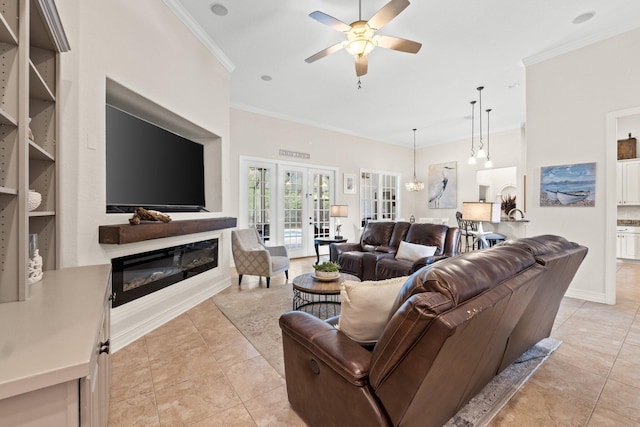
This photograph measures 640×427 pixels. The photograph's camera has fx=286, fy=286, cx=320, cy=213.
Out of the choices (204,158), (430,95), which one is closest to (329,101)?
(430,95)

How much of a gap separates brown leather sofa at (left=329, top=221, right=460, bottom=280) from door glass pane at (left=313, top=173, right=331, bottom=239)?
207 centimetres

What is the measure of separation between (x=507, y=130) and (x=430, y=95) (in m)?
3.24

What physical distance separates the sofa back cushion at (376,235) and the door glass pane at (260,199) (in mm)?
2169

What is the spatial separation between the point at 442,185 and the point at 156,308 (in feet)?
25.5

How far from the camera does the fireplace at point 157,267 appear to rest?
2.54 metres

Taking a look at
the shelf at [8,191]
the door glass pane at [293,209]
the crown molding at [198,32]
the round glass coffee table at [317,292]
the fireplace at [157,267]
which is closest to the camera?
the shelf at [8,191]

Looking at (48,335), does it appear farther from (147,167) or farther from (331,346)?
(147,167)

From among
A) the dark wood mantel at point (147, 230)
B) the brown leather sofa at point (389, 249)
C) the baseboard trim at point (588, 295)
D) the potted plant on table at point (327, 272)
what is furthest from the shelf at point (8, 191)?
the baseboard trim at point (588, 295)

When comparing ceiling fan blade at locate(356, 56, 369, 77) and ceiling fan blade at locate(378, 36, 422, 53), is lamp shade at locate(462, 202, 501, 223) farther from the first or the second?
ceiling fan blade at locate(356, 56, 369, 77)

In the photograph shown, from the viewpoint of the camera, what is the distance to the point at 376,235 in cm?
491

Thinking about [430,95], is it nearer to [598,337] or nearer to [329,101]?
[329,101]

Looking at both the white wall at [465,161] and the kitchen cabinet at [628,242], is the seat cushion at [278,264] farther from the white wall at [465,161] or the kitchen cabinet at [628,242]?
the kitchen cabinet at [628,242]

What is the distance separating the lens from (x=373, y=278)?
3.97m

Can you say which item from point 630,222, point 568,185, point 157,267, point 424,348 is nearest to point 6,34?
point 424,348
